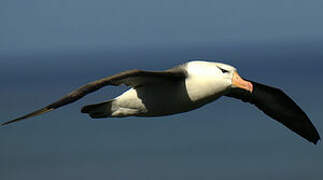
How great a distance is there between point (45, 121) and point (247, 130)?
22.0m

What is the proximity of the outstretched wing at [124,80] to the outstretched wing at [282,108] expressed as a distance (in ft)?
7.64

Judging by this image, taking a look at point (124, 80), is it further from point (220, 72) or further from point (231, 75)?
point (231, 75)

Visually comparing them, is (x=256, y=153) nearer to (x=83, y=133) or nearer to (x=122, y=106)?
(x=83, y=133)

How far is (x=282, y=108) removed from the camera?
497 inches

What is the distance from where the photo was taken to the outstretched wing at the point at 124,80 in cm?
910

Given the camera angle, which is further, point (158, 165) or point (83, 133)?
point (83, 133)

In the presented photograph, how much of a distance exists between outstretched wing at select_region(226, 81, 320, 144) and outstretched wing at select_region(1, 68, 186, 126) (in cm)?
233

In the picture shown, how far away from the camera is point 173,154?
52.8 metres

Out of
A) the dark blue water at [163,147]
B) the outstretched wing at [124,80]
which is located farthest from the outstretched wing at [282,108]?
the dark blue water at [163,147]

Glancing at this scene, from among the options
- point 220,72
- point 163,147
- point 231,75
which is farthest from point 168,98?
Result: point 163,147

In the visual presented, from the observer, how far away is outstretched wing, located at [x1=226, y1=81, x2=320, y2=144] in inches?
490

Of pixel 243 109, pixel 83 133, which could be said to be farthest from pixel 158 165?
pixel 243 109

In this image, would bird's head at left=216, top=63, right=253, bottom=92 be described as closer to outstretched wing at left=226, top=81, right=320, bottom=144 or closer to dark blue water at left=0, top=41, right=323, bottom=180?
outstretched wing at left=226, top=81, right=320, bottom=144

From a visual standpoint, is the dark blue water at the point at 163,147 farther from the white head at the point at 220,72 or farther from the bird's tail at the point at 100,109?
the bird's tail at the point at 100,109
